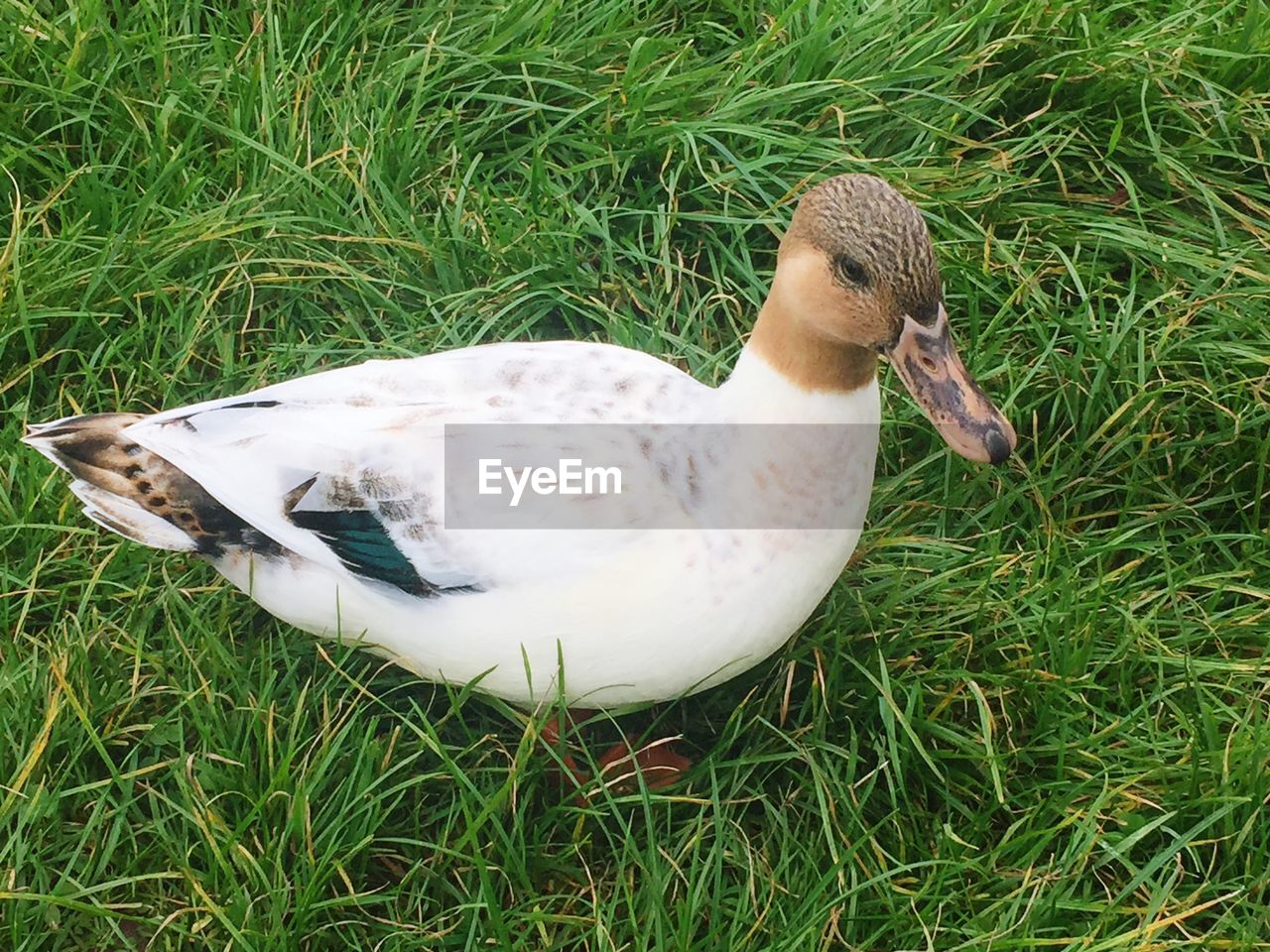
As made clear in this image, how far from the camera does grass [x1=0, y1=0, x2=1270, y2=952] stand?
7.28 feet

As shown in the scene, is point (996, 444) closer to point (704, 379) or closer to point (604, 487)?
point (604, 487)

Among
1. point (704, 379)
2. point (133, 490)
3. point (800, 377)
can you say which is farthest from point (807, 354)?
point (133, 490)

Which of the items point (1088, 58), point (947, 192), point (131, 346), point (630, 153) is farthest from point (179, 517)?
point (1088, 58)

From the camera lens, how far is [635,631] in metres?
2.06

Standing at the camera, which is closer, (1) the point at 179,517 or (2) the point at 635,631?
(2) the point at 635,631

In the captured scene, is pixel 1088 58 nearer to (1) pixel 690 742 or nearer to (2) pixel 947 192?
(2) pixel 947 192

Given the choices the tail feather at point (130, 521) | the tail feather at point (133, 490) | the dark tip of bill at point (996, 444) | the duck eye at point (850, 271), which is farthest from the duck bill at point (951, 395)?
the tail feather at point (130, 521)

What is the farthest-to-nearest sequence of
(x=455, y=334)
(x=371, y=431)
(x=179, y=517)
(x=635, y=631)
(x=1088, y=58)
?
(x=1088, y=58), (x=455, y=334), (x=179, y=517), (x=371, y=431), (x=635, y=631)

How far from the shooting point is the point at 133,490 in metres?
2.36

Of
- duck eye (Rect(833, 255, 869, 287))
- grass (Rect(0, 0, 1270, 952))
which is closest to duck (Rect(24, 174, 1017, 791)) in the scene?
duck eye (Rect(833, 255, 869, 287))

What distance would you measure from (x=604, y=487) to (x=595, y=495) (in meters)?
0.02

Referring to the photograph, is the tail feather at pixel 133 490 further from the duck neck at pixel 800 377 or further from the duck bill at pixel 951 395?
the duck bill at pixel 951 395

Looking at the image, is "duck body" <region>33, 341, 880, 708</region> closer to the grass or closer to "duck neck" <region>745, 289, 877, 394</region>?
"duck neck" <region>745, 289, 877, 394</region>

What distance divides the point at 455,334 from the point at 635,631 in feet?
3.58
